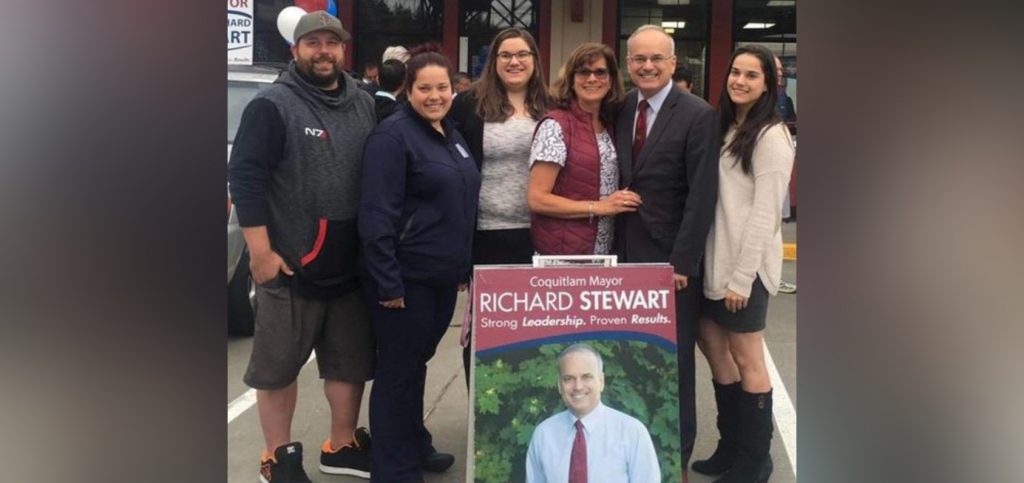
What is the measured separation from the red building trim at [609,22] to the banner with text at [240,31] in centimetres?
509

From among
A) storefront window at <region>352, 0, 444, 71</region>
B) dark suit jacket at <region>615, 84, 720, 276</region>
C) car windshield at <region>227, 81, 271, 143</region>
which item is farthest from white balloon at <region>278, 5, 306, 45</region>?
storefront window at <region>352, 0, 444, 71</region>

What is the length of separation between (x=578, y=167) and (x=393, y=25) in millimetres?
8738

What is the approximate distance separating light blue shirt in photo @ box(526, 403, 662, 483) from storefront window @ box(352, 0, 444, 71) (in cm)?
902

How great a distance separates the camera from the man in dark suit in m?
2.60

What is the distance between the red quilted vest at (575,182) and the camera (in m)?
2.71

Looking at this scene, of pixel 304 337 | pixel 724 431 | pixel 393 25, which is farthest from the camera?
pixel 393 25

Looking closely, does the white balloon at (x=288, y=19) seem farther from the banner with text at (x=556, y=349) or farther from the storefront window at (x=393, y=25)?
the storefront window at (x=393, y=25)

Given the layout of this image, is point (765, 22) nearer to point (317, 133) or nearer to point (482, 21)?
point (482, 21)

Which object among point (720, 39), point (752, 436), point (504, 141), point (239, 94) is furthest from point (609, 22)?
point (752, 436)

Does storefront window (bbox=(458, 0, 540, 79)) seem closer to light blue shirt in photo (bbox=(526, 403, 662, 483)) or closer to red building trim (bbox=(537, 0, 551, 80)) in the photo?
red building trim (bbox=(537, 0, 551, 80))

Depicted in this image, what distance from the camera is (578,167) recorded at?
2711 mm

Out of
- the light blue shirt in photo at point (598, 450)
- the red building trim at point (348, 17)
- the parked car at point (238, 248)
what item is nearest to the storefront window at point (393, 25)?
the red building trim at point (348, 17)
